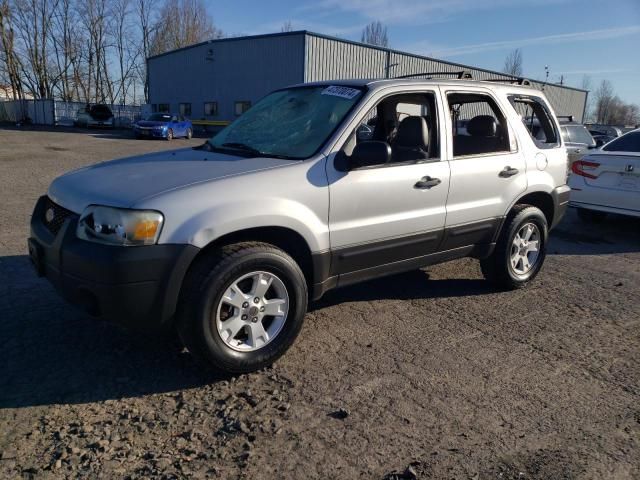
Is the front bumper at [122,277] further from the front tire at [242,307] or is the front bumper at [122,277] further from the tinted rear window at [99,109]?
the tinted rear window at [99,109]

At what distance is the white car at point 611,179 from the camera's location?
7.14 metres

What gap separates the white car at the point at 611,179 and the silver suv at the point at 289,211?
9.93 feet

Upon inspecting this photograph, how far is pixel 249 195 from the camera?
304 cm

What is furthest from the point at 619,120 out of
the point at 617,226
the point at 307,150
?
the point at 307,150

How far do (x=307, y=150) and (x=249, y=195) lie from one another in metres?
0.67

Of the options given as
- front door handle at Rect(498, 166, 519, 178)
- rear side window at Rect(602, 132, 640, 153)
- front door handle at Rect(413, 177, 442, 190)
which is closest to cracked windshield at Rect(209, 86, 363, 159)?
front door handle at Rect(413, 177, 442, 190)

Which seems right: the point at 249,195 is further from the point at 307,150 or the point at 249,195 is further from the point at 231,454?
the point at 231,454

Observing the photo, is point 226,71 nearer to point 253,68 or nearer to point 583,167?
point 253,68

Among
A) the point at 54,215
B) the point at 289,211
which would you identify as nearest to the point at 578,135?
the point at 289,211

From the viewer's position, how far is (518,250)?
4922 millimetres

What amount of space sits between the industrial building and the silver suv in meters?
25.2

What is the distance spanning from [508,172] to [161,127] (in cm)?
2372

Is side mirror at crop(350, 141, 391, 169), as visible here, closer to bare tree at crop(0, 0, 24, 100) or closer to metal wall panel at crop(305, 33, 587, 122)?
metal wall panel at crop(305, 33, 587, 122)

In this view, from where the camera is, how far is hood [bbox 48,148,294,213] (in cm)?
293
